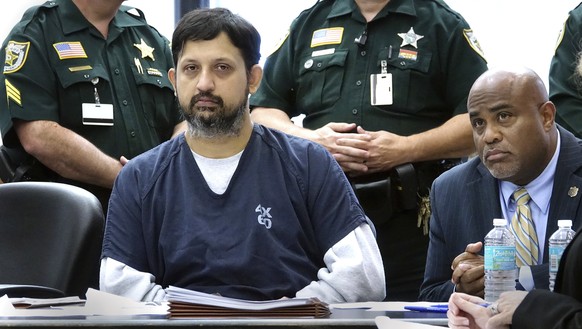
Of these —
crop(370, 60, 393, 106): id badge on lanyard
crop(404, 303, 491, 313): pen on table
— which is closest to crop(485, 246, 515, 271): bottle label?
crop(404, 303, 491, 313): pen on table

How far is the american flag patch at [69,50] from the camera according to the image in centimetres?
434

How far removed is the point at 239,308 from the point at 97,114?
2.10 meters

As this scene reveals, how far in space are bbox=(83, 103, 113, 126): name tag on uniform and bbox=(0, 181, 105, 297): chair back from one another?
810mm

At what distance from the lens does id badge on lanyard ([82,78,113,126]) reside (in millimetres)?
4320

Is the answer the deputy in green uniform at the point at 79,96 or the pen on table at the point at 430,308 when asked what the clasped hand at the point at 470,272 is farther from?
the deputy in green uniform at the point at 79,96

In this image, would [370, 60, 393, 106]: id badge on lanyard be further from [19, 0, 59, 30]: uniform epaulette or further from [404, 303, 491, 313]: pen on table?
[404, 303, 491, 313]: pen on table

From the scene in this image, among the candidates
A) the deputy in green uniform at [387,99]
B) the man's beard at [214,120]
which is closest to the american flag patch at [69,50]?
the deputy in green uniform at [387,99]

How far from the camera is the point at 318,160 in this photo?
3.29 metres

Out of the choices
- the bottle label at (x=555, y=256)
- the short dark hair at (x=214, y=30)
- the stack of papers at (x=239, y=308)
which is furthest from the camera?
the short dark hair at (x=214, y=30)

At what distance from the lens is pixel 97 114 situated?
4.34 m

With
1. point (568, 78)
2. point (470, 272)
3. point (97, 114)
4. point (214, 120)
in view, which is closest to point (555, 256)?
point (470, 272)

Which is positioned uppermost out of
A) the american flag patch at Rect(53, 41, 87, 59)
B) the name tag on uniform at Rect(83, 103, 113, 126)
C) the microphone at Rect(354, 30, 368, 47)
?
the microphone at Rect(354, 30, 368, 47)

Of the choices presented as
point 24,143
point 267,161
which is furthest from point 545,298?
point 24,143

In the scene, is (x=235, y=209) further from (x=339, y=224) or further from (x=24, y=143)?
(x=24, y=143)
